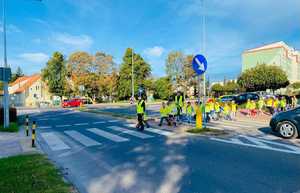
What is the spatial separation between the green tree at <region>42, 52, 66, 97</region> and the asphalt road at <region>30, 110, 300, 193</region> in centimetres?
5127

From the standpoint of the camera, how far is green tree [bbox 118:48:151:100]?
60191mm

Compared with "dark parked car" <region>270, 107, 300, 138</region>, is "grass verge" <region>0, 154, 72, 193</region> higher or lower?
lower

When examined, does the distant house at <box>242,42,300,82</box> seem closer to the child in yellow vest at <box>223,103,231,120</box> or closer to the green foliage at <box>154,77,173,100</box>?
the green foliage at <box>154,77,173,100</box>

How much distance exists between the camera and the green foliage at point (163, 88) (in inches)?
2349

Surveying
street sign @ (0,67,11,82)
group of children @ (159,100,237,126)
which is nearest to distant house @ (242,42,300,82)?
group of children @ (159,100,237,126)

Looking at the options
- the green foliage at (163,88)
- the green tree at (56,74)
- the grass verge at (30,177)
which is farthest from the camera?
the green foliage at (163,88)

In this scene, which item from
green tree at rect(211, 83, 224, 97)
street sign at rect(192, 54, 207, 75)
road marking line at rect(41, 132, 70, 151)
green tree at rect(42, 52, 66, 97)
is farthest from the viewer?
green tree at rect(211, 83, 224, 97)

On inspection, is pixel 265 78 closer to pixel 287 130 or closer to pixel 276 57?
pixel 287 130

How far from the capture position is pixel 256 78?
4747 cm

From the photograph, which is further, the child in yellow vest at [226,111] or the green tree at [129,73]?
the green tree at [129,73]

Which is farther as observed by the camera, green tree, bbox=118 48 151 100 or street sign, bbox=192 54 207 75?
green tree, bbox=118 48 151 100

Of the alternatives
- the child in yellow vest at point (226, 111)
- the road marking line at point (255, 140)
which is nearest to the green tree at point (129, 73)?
the child in yellow vest at point (226, 111)

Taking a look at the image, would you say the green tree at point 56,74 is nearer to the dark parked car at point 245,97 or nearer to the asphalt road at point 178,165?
the dark parked car at point 245,97

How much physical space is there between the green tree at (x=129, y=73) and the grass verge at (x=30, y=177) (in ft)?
172
